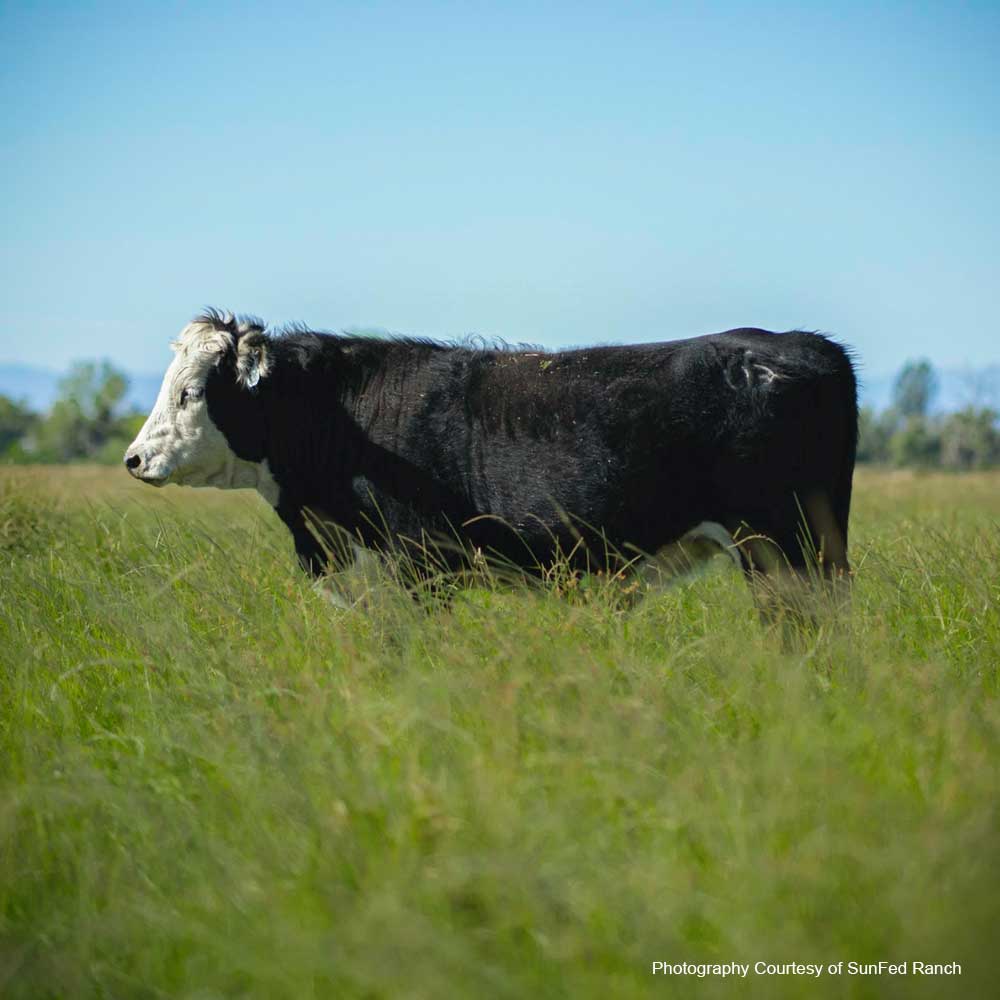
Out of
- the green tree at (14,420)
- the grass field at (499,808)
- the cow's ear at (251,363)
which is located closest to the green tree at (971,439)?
the green tree at (14,420)

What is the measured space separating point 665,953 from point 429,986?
0.52 metres

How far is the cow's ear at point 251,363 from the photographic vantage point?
5.94 m

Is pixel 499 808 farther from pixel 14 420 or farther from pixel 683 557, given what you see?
pixel 14 420

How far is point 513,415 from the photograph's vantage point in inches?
217

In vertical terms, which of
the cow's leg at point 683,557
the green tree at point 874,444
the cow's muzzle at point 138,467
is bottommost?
the green tree at point 874,444

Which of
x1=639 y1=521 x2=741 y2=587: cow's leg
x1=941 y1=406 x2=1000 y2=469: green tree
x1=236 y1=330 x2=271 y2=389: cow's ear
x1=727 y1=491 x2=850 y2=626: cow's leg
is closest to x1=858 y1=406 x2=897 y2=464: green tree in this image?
x1=941 y1=406 x2=1000 y2=469: green tree

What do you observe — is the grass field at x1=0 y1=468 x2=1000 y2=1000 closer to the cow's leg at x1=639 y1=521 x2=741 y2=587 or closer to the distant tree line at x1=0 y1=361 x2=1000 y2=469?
the cow's leg at x1=639 y1=521 x2=741 y2=587

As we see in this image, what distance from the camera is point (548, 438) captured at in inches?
213

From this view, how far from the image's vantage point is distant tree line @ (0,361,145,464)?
69438 millimetres

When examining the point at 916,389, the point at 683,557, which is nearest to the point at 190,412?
the point at 683,557

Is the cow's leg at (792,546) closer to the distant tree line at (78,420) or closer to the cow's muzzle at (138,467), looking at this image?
the cow's muzzle at (138,467)

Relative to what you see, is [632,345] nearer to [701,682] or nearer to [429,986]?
[701,682]

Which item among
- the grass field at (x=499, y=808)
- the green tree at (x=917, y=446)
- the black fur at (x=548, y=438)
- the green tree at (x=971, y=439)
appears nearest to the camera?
the grass field at (x=499, y=808)

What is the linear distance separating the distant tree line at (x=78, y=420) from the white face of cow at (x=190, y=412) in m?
59.3
